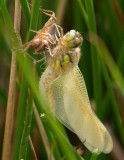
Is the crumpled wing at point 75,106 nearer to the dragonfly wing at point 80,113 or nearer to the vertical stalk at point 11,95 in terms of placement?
the dragonfly wing at point 80,113

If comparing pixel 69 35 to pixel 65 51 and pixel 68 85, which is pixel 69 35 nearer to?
pixel 65 51

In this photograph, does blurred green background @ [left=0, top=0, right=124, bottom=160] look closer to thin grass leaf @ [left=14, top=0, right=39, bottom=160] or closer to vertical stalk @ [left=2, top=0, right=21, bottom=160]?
thin grass leaf @ [left=14, top=0, right=39, bottom=160]

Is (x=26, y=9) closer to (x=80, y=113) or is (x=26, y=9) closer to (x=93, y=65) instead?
(x=93, y=65)

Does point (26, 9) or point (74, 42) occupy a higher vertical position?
point (26, 9)

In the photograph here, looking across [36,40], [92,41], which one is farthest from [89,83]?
[36,40]

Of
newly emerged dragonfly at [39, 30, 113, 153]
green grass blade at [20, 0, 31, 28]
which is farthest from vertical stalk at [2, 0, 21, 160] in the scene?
newly emerged dragonfly at [39, 30, 113, 153]

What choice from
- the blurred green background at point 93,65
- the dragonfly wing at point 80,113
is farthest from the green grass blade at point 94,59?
the dragonfly wing at point 80,113

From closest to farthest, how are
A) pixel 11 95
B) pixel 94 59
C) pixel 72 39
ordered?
pixel 11 95 < pixel 72 39 < pixel 94 59

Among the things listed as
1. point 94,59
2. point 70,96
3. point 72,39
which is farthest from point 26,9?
point 70,96
